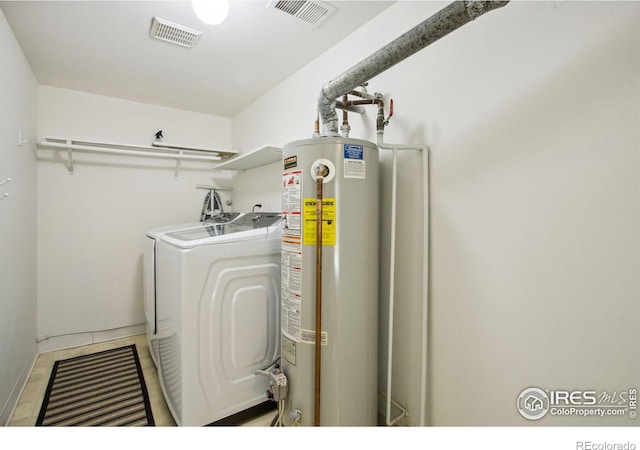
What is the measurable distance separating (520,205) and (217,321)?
154cm

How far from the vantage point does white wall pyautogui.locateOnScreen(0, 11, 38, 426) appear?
1617mm

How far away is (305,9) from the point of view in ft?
5.26

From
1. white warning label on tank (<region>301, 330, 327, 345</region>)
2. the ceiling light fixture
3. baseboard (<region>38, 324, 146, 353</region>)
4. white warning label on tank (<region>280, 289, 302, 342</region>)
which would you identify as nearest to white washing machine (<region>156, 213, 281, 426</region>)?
white warning label on tank (<region>280, 289, 302, 342</region>)

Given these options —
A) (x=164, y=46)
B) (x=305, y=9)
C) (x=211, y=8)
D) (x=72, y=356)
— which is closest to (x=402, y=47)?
(x=305, y=9)

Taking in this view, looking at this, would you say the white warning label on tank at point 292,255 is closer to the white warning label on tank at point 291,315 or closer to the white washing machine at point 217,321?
the white warning label on tank at point 291,315

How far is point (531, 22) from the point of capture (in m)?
1.07

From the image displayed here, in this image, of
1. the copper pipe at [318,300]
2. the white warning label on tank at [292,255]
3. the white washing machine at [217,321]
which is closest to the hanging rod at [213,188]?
the white washing machine at [217,321]

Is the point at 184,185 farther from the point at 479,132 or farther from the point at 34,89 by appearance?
the point at 479,132

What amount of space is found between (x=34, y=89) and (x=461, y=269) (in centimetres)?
347

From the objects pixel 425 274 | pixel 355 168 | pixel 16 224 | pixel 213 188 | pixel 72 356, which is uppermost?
pixel 213 188

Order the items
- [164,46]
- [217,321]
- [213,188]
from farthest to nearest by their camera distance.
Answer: [213,188] < [164,46] < [217,321]

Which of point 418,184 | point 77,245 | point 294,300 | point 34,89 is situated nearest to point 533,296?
point 418,184

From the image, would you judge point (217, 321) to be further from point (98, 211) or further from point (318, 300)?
point (98, 211)

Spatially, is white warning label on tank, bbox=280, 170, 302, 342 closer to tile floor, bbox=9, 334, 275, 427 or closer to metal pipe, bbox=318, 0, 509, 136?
metal pipe, bbox=318, 0, 509, 136
